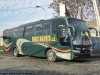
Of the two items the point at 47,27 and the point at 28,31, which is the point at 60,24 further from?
the point at 28,31

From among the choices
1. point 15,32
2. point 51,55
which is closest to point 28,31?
point 15,32

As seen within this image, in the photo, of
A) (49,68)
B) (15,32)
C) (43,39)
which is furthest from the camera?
(15,32)

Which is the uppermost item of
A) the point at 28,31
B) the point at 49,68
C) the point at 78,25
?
the point at 78,25

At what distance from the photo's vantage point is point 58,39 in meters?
14.7

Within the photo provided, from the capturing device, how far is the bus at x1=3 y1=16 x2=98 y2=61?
46.0 ft

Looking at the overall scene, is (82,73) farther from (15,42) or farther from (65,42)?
(15,42)

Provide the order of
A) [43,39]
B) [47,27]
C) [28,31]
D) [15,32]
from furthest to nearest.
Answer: [15,32]
[28,31]
[43,39]
[47,27]

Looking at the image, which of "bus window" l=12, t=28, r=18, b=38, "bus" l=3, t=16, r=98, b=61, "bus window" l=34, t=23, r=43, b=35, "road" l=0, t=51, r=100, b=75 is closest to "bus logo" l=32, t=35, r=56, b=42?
"bus" l=3, t=16, r=98, b=61

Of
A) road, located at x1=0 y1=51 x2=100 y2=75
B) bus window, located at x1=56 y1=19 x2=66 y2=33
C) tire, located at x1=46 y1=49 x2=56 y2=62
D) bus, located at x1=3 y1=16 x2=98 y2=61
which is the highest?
bus window, located at x1=56 y1=19 x2=66 y2=33

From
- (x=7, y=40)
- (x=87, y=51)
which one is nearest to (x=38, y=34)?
(x=87, y=51)

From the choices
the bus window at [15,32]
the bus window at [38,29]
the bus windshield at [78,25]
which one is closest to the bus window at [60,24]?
the bus windshield at [78,25]

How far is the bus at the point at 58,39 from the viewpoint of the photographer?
14.0 m

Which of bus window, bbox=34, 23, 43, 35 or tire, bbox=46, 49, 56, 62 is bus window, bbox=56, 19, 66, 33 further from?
bus window, bbox=34, 23, 43, 35

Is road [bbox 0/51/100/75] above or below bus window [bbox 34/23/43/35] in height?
below
